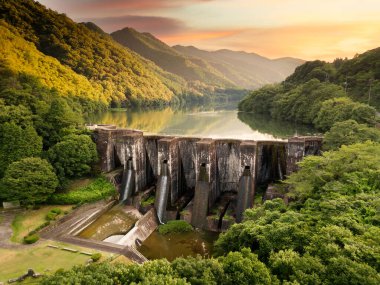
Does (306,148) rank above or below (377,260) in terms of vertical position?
above

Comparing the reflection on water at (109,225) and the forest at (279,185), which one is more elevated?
the forest at (279,185)

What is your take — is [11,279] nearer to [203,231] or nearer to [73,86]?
[203,231]

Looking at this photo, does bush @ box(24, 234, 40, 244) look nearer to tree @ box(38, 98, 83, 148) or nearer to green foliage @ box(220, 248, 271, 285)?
tree @ box(38, 98, 83, 148)

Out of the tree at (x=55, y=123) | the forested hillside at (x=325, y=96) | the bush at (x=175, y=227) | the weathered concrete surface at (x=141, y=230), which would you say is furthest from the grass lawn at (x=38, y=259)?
the forested hillside at (x=325, y=96)

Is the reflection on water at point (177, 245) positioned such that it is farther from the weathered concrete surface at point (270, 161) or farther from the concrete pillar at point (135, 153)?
the weathered concrete surface at point (270, 161)

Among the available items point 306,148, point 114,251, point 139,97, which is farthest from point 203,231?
point 139,97

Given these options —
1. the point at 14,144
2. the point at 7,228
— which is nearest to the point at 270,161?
the point at 7,228

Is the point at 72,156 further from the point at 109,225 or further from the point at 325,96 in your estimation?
the point at 325,96
